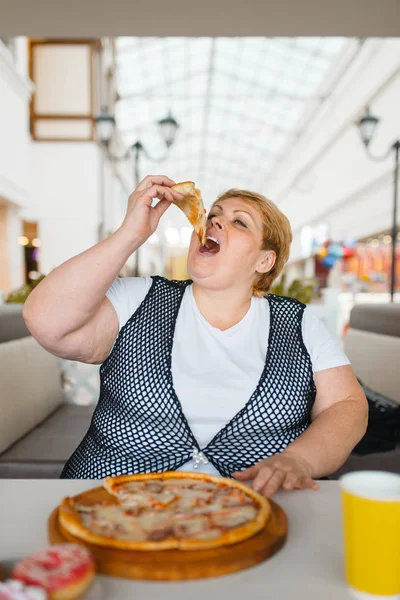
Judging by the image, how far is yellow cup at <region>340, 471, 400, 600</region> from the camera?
64 cm

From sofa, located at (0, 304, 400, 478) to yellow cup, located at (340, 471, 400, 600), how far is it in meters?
1.59

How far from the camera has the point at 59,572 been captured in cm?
59

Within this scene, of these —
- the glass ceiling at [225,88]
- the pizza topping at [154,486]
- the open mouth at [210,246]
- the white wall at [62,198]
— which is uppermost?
the glass ceiling at [225,88]

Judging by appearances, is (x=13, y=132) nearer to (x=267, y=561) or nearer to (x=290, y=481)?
(x=290, y=481)

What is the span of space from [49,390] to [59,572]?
2.43 metres

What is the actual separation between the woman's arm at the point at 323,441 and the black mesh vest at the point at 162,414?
0.20ft

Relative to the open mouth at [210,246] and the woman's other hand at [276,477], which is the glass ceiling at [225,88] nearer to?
the open mouth at [210,246]

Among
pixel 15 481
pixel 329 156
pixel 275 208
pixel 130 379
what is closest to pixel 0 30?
pixel 275 208

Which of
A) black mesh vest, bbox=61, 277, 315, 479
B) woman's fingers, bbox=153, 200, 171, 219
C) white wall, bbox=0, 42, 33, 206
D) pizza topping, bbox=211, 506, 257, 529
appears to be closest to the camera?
pizza topping, bbox=211, 506, 257, 529

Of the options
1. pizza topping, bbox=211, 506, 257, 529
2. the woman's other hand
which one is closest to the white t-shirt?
the woman's other hand

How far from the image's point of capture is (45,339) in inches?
53.7

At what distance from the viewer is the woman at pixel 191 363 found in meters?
1.34

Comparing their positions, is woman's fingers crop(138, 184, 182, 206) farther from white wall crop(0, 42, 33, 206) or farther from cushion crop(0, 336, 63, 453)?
white wall crop(0, 42, 33, 206)

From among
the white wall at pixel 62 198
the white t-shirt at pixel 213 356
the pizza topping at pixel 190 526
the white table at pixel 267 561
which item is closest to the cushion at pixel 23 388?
the white t-shirt at pixel 213 356
